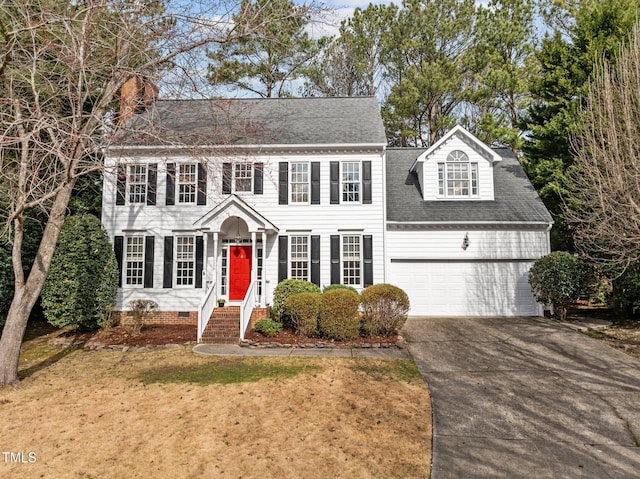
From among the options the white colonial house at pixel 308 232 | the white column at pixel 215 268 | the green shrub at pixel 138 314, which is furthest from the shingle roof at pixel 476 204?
the green shrub at pixel 138 314

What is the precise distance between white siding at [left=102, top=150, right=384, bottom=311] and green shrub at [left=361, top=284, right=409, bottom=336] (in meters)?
2.88

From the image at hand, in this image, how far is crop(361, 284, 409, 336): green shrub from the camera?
431 inches

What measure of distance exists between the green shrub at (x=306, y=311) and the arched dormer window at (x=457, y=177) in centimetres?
761

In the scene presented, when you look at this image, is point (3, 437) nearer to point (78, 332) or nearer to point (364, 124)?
point (78, 332)

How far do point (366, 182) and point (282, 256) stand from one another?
418cm

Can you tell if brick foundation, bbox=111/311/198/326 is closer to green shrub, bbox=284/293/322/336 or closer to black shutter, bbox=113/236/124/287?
black shutter, bbox=113/236/124/287

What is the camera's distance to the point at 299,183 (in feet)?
47.5

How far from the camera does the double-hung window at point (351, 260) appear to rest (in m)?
14.0

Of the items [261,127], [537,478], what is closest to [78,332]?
[261,127]

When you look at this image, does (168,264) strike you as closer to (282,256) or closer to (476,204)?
(282,256)

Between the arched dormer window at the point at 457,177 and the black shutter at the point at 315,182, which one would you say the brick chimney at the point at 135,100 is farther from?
the arched dormer window at the point at 457,177

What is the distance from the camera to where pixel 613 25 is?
14.2 meters

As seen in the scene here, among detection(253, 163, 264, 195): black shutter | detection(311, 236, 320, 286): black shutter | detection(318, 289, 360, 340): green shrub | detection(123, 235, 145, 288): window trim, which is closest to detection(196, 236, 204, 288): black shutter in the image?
detection(123, 235, 145, 288): window trim

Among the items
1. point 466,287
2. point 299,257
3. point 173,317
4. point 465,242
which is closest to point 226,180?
point 299,257
